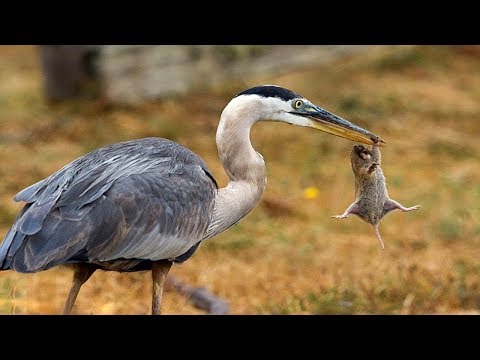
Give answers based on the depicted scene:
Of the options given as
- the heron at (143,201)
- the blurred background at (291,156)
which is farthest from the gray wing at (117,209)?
the blurred background at (291,156)

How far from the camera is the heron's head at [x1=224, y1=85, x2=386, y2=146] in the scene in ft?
19.5

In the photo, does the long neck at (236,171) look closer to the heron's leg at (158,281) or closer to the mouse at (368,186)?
the heron's leg at (158,281)

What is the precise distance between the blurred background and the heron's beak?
1.31 metres

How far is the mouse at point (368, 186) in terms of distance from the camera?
18.2ft

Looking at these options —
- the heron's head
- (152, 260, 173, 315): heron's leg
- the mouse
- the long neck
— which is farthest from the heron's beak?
(152, 260, 173, 315): heron's leg

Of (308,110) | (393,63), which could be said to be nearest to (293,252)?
(308,110)

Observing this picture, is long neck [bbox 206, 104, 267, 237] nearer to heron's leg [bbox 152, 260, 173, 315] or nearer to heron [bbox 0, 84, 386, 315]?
heron [bbox 0, 84, 386, 315]

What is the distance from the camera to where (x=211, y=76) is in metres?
12.3

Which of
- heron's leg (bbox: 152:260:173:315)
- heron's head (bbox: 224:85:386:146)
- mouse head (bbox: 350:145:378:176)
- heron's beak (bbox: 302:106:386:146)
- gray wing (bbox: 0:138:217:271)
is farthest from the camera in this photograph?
heron's head (bbox: 224:85:386:146)

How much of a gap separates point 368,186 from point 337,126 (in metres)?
0.55

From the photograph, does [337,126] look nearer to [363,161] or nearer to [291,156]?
[363,161]

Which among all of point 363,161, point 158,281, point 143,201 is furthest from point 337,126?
point 158,281

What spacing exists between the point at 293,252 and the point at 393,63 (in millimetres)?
6156

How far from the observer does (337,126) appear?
19.6 ft
